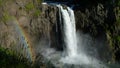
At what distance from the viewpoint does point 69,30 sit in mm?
22156

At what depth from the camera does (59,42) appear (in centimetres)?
2194

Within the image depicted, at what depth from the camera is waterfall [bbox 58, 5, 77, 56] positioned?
2172 centimetres

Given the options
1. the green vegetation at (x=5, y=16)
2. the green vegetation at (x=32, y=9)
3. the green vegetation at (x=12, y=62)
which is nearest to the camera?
the green vegetation at (x=12, y=62)

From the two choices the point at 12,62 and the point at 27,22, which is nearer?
the point at 12,62

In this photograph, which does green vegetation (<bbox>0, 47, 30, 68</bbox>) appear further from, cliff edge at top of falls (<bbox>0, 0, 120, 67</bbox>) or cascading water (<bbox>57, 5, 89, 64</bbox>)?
cascading water (<bbox>57, 5, 89, 64</bbox>)

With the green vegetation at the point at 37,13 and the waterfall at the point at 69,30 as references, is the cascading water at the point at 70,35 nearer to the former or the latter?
the waterfall at the point at 69,30

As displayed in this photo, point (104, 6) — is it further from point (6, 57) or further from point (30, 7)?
point (6, 57)

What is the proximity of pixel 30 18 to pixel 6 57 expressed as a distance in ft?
41.3

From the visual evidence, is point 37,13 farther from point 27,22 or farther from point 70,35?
point 70,35

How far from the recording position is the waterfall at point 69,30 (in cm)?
2172

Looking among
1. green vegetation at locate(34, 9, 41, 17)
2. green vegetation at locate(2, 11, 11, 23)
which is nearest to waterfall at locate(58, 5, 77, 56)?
green vegetation at locate(34, 9, 41, 17)

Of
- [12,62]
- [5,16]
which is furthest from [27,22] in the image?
Answer: [12,62]

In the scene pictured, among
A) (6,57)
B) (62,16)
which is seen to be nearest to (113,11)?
(62,16)

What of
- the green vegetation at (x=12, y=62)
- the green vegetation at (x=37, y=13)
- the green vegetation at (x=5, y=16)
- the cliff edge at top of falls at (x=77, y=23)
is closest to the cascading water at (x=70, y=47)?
the cliff edge at top of falls at (x=77, y=23)
